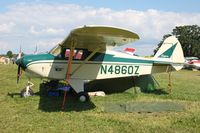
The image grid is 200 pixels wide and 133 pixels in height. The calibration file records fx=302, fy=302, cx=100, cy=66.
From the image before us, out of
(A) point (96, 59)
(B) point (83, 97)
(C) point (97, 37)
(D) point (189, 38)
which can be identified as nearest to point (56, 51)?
(A) point (96, 59)

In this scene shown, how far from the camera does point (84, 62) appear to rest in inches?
395

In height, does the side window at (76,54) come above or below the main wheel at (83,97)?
above

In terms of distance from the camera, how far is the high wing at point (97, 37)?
24.0 ft

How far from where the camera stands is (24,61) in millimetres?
9422

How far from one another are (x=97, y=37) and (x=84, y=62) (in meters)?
1.62

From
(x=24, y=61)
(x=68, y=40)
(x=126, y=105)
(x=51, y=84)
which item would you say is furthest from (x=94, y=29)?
(x=51, y=84)

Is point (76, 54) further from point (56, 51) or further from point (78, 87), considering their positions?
point (78, 87)

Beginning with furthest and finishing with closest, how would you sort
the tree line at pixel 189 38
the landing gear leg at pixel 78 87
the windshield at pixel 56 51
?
the tree line at pixel 189 38
the windshield at pixel 56 51
the landing gear leg at pixel 78 87

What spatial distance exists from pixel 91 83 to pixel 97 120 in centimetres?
525

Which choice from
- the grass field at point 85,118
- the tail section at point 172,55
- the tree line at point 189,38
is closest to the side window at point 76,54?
the grass field at point 85,118

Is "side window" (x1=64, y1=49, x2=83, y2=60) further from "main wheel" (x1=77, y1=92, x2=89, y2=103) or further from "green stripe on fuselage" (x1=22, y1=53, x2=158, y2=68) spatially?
"main wheel" (x1=77, y1=92, x2=89, y2=103)

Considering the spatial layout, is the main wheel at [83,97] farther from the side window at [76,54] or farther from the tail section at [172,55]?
the tail section at [172,55]

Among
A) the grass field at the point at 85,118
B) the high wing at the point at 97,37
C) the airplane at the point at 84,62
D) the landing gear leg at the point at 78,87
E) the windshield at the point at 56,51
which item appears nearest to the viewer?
the grass field at the point at 85,118

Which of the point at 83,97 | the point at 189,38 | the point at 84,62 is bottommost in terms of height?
the point at 189,38
